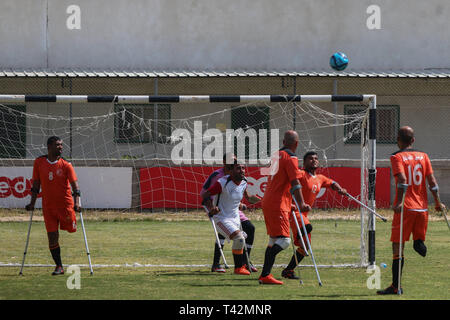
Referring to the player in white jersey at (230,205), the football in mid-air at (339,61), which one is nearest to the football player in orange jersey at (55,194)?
the player in white jersey at (230,205)

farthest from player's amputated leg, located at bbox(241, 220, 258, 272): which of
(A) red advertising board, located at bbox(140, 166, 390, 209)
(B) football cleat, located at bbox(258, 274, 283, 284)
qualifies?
(A) red advertising board, located at bbox(140, 166, 390, 209)

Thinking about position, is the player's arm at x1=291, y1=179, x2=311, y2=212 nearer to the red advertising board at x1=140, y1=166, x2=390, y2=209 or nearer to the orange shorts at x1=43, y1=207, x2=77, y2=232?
the orange shorts at x1=43, y1=207, x2=77, y2=232

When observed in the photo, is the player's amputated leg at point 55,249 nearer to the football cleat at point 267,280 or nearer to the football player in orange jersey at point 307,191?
the football cleat at point 267,280

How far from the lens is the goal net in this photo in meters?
21.2

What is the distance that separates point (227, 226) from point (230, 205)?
13.4 inches

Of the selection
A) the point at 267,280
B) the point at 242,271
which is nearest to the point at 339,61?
the point at 242,271

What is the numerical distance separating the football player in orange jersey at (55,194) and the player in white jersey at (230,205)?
1993 mm

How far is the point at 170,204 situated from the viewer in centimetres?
2164

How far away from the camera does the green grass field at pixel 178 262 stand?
9.69m

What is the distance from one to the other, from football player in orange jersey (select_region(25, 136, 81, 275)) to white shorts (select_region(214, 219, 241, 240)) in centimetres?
208

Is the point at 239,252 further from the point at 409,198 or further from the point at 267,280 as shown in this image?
the point at 409,198

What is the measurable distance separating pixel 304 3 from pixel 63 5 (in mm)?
8389

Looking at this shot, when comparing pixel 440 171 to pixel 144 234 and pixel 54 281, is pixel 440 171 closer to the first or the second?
pixel 144 234

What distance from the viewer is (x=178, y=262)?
1323 cm
